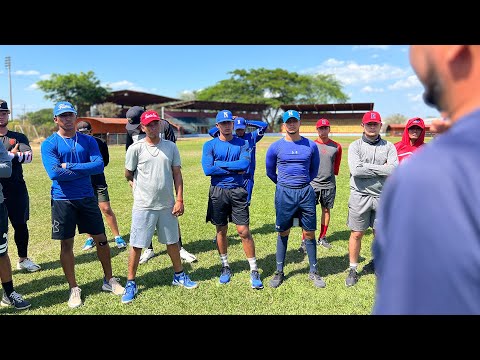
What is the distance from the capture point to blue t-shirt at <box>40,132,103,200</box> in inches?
151

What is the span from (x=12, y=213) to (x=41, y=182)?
9663 mm

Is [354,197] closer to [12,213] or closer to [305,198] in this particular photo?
[305,198]

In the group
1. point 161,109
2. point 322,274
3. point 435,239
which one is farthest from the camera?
point 161,109

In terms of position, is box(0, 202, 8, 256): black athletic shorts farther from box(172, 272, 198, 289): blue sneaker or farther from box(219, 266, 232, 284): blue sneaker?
box(219, 266, 232, 284): blue sneaker

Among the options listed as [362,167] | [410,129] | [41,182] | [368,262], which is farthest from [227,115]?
[41,182]

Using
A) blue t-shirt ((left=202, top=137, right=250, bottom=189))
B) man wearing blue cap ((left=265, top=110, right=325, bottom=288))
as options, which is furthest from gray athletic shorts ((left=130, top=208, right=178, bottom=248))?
man wearing blue cap ((left=265, top=110, right=325, bottom=288))

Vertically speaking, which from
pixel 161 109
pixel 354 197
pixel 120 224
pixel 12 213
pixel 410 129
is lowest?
pixel 120 224

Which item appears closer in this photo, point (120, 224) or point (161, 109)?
point (120, 224)

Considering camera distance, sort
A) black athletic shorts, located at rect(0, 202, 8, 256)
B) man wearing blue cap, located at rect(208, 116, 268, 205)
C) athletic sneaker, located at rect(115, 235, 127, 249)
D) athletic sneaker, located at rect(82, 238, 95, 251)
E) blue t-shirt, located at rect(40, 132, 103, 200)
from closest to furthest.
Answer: black athletic shorts, located at rect(0, 202, 8, 256)
blue t-shirt, located at rect(40, 132, 103, 200)
man wearing blue cap, located at rect(208, 116, 268, 205)
athletic sneaker, located at rect(82, 238, 95, 251)
athletic sneaker, located at rect(115, 235, 127, 249)

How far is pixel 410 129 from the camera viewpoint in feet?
15.6

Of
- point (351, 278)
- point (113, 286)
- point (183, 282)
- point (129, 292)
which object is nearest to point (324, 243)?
point (351, 278)

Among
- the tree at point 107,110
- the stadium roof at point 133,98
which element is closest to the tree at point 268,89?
the stadium roof at point 133,98

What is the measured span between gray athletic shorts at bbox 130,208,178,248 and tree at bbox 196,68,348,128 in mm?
69246

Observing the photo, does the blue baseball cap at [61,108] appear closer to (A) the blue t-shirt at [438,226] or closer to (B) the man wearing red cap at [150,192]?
(B) the man wearing red cap at [150,192]
